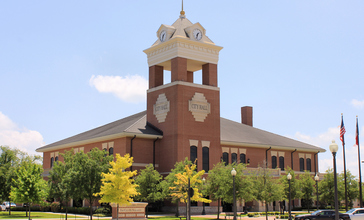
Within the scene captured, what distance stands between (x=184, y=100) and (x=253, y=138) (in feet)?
47.9

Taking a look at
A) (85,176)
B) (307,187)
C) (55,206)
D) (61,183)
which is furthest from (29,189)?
(307,187)

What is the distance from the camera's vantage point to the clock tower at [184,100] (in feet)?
166

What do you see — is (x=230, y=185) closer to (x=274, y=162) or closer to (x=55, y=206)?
(x=274, y=162)

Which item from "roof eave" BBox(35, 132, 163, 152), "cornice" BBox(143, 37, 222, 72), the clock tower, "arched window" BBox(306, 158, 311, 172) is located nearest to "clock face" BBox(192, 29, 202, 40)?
the clock tower

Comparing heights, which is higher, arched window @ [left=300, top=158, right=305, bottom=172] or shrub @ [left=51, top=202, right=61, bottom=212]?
arched window @ [left=300, top=158, right=305, bottom=172]

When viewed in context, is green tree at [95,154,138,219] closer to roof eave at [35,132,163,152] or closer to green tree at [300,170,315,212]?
roof eave at [35,132,163,152]

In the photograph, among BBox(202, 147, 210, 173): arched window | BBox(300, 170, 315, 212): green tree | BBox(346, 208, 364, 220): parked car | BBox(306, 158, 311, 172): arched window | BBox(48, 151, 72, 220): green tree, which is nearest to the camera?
BBox(346, 208, 364, 220): parked car

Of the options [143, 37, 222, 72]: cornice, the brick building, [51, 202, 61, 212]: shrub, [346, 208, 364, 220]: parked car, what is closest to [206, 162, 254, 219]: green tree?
the brick building

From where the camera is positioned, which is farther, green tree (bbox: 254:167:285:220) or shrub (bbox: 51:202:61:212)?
shrub (bbox: 51:202:61:212)

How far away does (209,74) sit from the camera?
53.8 m

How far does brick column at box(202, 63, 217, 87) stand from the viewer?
53.8 metres

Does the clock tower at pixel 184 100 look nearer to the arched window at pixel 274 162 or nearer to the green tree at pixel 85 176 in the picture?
the arched window at pixel 274 162

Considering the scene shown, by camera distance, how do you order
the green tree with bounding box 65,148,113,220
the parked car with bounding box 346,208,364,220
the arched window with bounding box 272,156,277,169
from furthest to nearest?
the arched window with bounding box 272,156,277,169, the parked car with bounding box 346,208,364,220, the green tree with bounding box 65,148,113,220

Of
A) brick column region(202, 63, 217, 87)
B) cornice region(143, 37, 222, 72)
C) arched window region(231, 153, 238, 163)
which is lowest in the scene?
arched window region(231, 153, 238, 163)
